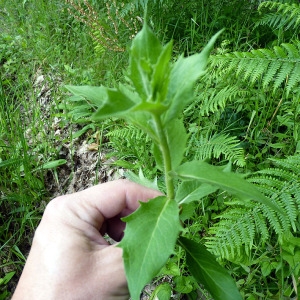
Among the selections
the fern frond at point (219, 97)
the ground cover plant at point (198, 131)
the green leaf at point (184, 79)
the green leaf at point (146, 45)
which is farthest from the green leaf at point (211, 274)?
the fern frond at point (219, 97)

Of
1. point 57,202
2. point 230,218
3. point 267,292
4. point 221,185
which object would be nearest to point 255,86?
point 230,218

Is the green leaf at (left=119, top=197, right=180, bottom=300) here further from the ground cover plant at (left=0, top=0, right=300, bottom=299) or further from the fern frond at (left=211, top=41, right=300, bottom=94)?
the fern frond at (left=211, top=41, right=300, bottom=94)

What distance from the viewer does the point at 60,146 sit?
10.5 feet

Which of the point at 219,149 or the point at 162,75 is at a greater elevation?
the point at 162,75

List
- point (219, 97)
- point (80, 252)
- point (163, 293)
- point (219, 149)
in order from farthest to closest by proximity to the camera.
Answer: point (219, 97) < point (219, 149) < point (163, 293) < point (80, 252)

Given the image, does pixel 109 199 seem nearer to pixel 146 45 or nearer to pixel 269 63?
pixel 146 45

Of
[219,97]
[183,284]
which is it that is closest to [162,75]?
[183,284]

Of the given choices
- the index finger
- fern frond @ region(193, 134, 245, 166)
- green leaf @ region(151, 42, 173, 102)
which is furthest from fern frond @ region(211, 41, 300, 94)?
green leaf @ region(151, 42, 173, 102)

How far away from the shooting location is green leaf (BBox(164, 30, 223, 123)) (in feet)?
2.94

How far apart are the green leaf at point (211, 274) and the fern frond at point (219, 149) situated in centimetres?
93

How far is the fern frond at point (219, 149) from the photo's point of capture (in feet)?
7.12

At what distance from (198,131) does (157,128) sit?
159cm

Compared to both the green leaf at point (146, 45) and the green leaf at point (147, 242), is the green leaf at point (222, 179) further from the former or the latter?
the green leaf at point (146, 45)

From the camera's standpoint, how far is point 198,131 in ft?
8.29
